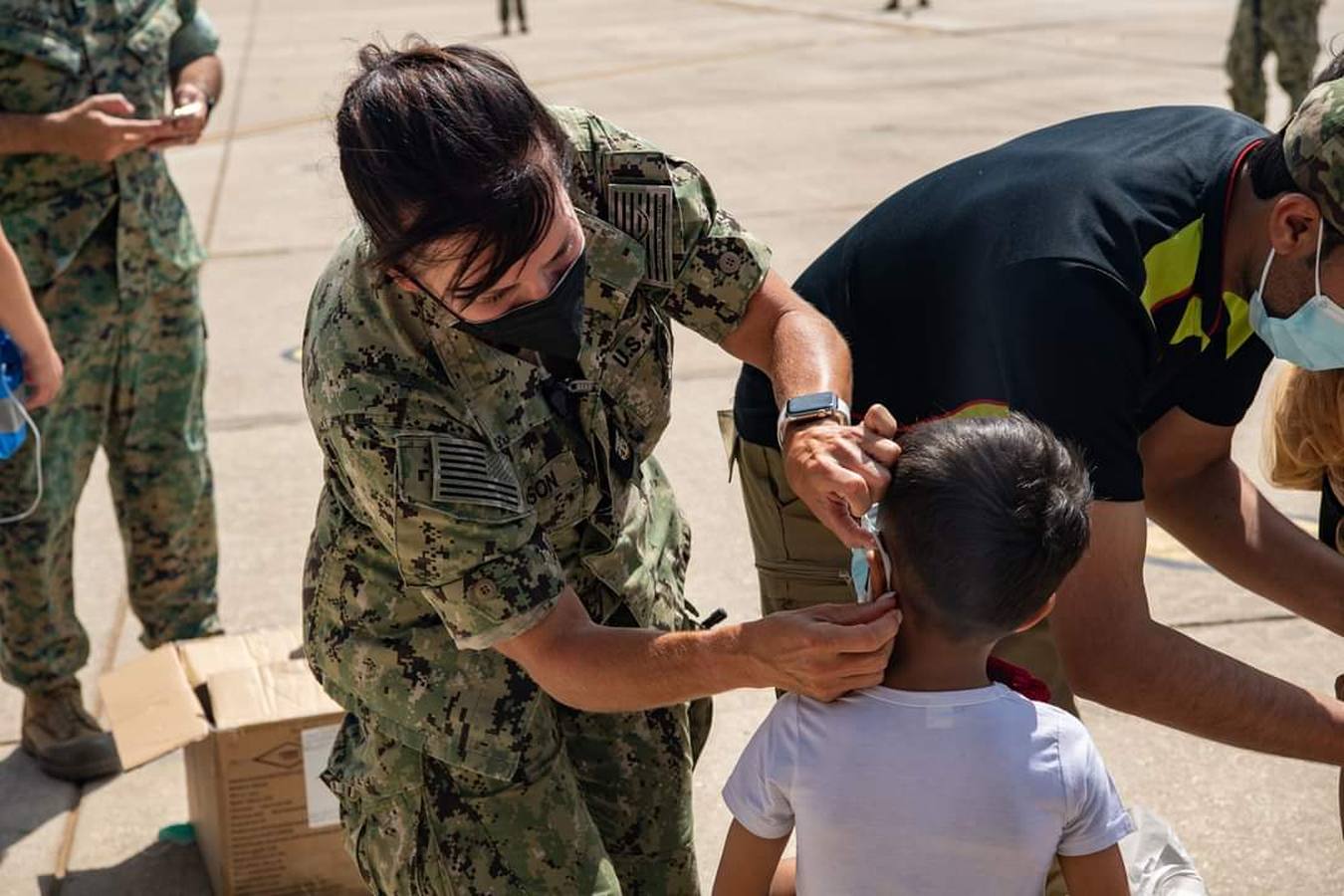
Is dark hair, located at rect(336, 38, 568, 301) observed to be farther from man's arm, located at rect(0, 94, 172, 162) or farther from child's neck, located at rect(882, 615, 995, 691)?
man's arm, located at rect(0, 94, 172, 162)

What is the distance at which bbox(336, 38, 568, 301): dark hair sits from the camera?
77.8 inches

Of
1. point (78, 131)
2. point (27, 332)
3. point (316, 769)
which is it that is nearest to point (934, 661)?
point (316, 769)

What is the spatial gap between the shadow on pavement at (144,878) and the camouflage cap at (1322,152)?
8.58ft

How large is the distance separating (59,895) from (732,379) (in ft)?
11.8

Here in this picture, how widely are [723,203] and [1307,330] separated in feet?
23.1

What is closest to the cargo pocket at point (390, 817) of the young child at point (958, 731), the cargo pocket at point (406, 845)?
the cargo pocket at point (406, 845)

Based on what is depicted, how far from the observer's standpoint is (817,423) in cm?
232

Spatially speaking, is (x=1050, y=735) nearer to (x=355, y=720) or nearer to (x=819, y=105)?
(x=355, y=720)

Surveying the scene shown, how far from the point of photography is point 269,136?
12492 mm

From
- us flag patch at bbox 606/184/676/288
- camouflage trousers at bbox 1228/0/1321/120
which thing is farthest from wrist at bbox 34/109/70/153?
camouflage trousers at bbox 1228/0/1321/120

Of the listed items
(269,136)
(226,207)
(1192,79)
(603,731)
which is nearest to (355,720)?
(603,731)

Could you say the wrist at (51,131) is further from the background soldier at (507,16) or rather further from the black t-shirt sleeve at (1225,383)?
the background soldier at (507,16)

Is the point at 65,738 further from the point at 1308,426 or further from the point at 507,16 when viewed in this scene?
the point at 507,16

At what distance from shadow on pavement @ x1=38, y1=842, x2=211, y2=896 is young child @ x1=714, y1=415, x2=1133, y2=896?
1923 millimetres
